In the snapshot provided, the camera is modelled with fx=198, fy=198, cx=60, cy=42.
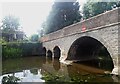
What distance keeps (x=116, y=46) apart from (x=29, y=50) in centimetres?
2034

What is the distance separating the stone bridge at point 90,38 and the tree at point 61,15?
37.8ft

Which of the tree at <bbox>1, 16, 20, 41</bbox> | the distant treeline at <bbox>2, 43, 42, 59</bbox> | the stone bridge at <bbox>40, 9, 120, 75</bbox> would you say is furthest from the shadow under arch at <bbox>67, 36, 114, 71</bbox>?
the tree at <bbox>1, 16, 20, 41</bbox>

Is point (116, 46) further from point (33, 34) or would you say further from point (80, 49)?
point (33, 34)

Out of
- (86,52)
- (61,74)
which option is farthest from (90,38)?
(61,74)

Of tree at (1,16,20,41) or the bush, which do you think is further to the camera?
tree at (1,16,20,41)

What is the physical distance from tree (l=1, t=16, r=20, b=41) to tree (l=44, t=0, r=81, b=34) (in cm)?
1092

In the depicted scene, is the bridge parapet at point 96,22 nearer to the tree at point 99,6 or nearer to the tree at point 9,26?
the tree at point 99,6

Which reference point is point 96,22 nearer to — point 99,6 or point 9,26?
point 99,6

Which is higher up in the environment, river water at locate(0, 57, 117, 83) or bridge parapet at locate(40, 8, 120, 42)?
bridge parapet at locate(40, 8, 120, 42)

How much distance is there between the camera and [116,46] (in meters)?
10.2

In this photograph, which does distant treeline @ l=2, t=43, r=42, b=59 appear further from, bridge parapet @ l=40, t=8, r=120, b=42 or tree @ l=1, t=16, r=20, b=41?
tree @ l=1, t=16, r=20, b=41

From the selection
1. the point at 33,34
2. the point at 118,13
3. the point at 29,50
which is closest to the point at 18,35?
the point at 33,34

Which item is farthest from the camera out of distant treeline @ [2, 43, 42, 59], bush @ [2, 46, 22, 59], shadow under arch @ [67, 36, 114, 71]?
distant treeline @ [2, 43, 42, 59]

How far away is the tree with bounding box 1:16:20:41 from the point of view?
4150 centimetres
